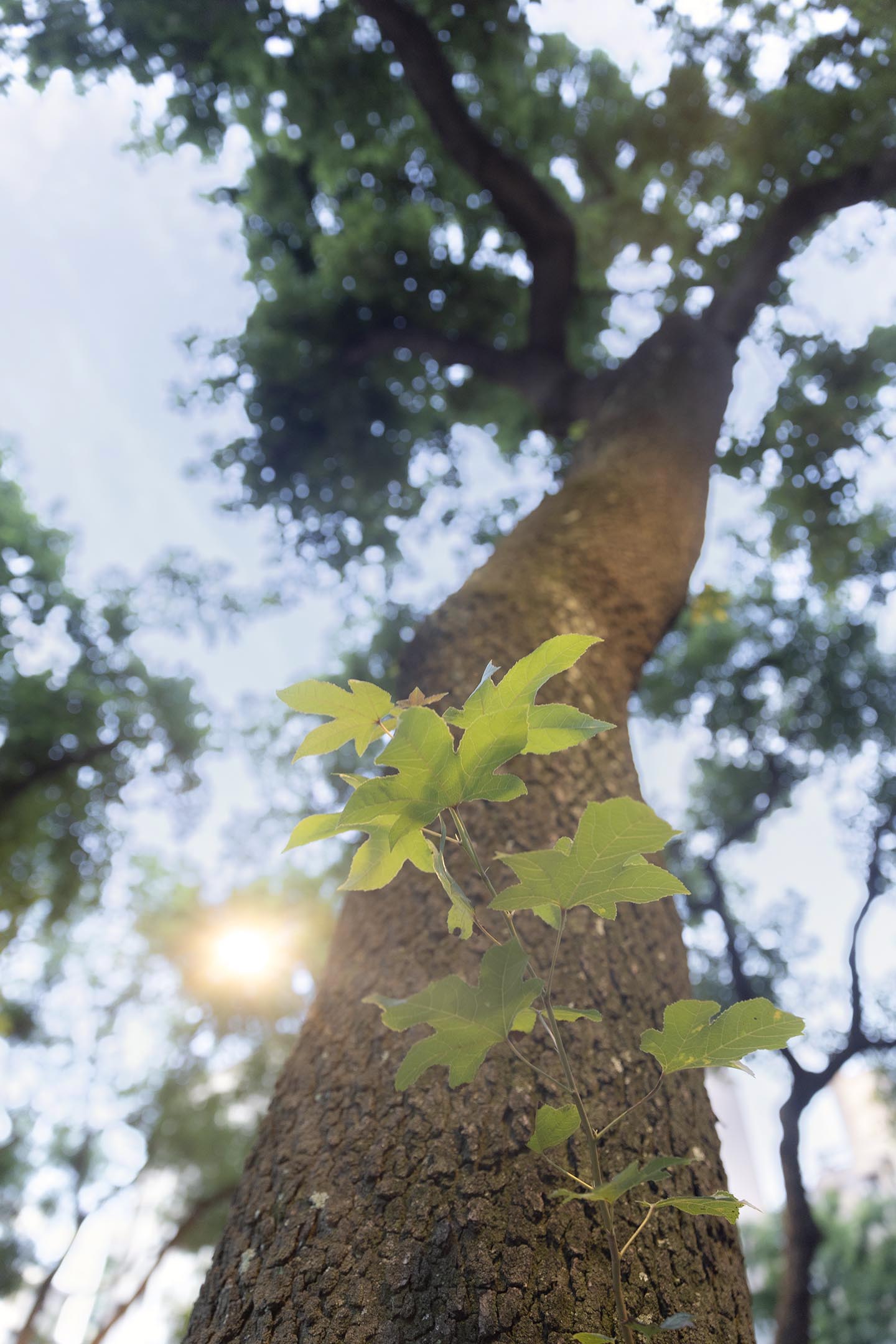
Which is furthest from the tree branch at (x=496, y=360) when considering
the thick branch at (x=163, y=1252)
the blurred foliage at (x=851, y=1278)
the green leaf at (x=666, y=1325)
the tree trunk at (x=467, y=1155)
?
→ the blurred foliage at (x=851, y=1278)

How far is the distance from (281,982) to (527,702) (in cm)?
1333

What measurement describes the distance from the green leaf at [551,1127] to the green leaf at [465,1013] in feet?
0.31

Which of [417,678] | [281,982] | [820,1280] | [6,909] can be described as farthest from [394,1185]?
[820,1280]

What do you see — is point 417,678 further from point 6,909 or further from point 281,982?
point 281,982

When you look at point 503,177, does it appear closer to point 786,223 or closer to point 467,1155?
point 786,223

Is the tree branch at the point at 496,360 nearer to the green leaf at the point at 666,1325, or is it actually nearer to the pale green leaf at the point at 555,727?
the pale green leaf at the point at 555,727

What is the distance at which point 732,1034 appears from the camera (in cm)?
65

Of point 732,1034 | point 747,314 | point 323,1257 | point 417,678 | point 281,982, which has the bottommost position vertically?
point 323,1257

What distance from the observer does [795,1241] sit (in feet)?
20.4

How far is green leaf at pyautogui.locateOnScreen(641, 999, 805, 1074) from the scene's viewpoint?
0.64m

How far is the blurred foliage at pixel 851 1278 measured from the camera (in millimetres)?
12250

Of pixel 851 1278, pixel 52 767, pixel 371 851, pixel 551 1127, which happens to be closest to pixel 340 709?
pixel 371 851

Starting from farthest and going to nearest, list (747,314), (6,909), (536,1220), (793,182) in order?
(6,909) → (793,182) → (747,314) → (536,1220)

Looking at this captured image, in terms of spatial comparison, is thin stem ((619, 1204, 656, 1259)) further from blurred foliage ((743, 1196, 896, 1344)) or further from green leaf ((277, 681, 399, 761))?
blurred foliage ((743, 1196, 896, 1344))
